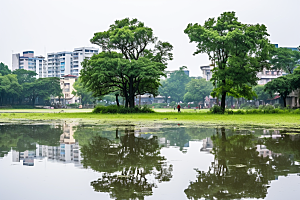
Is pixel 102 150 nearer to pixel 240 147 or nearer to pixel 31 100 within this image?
pixel 240 147

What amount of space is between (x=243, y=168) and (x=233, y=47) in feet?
117

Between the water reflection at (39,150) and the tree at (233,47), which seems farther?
the tree at (233,47)

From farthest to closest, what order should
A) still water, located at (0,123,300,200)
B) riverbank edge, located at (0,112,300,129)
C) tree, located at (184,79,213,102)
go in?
tree, located at (184,79,213,102) → riverbank edge, located at (0,112,300,129) → still water, located at (0,123,300,200)

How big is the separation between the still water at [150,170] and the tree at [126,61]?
103 ft

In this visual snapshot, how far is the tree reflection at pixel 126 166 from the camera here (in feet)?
23.0

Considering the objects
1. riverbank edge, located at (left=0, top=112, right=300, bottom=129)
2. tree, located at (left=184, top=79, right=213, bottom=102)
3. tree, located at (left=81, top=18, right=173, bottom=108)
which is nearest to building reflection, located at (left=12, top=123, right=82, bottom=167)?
riverbank edge, located at (left=0, top=112, right=300, bottom=129)

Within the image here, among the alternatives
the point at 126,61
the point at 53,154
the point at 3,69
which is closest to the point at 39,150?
the point at 53,154

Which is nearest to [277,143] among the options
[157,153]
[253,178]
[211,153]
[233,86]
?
[211,153]

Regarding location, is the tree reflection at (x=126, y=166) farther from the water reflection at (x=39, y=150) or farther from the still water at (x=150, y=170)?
the water reflection at (x=39, y=150)

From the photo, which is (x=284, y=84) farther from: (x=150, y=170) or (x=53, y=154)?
(x=150, y=170)

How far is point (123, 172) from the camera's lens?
8445 mm

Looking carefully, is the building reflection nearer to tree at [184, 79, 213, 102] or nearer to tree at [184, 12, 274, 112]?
tree at [184, 12, 274, 112]

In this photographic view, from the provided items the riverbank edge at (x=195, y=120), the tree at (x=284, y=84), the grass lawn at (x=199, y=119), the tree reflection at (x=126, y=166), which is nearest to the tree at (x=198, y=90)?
the tree at (x=284, y=84)

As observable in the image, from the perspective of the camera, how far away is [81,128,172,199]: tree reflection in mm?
6996
